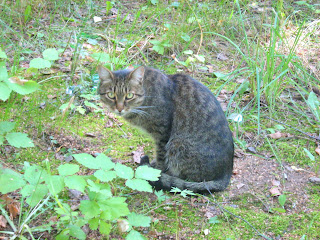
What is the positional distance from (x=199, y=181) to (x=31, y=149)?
1521 millimetres

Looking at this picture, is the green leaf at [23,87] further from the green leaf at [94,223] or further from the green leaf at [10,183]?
the green leaf at [94,223]

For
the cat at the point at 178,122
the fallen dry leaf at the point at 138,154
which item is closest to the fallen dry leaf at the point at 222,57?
the cat at the point at 178,122

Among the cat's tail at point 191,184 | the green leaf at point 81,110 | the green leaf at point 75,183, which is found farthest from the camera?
the green leaf at point 81,110

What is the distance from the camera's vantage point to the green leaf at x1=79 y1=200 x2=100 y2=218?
2043 millimetres

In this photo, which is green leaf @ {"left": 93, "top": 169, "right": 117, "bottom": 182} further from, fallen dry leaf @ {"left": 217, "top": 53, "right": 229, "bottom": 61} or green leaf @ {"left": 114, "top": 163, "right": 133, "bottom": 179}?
fallen dry leaf @ {"left": 217, "top": 53, "right": 229, "bottom": 61}

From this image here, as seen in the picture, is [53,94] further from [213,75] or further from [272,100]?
[272,100]

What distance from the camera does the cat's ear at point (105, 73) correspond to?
11.0ft

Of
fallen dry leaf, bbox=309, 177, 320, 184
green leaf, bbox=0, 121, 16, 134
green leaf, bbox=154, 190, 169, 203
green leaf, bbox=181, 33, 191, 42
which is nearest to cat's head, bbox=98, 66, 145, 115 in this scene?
green leaf, bbox=154, 190, 169, 203

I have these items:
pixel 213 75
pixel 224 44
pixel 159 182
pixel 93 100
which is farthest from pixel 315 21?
pixel 159 182

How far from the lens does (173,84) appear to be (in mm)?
3535

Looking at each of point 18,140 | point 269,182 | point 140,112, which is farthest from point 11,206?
point 269,182

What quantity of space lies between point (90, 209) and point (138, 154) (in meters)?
1.60

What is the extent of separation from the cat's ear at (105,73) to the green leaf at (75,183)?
4.81ft

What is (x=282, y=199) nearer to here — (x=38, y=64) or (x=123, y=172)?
(x=123, y=172)
